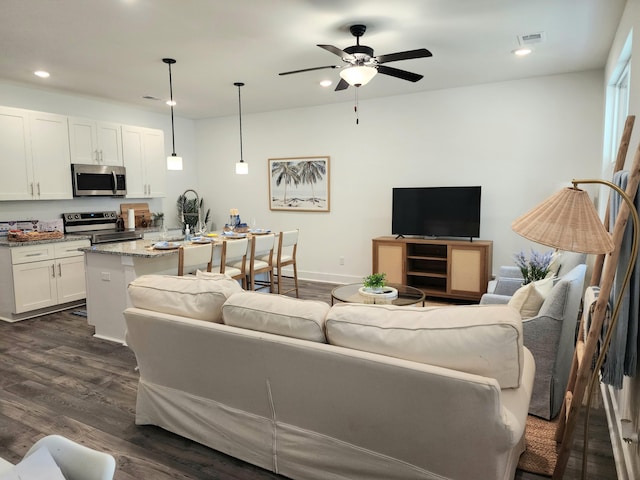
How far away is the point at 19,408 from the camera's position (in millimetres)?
2703

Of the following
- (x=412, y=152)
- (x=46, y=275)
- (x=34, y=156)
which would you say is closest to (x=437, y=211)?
(x=412, y=152)

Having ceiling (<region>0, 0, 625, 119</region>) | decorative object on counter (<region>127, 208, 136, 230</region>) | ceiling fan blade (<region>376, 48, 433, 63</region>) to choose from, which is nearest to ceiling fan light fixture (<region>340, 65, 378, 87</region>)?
ceiling fan blade (<region>376, 48, 433, 63</region>)

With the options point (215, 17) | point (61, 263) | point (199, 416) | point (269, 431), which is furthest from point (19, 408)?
point (215, 17)

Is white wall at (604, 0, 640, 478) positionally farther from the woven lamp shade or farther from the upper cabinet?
the upper cabinet

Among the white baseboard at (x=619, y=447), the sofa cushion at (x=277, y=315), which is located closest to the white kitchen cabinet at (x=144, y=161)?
the sofa cushion at (x=277, y=315)

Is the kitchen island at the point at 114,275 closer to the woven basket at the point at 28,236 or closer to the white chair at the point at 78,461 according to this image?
the woven basket at the point at 28,236

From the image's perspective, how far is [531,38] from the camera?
12.0ft

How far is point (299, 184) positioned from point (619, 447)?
17.4 ft

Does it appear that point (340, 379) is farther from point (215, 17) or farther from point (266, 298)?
point (215, 17)

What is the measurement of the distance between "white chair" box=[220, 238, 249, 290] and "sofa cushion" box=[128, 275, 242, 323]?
1.90m

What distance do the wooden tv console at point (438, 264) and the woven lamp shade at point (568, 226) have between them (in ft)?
11.5

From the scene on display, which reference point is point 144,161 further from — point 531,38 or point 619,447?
point 619,447

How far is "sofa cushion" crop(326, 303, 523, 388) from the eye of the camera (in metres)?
1.52

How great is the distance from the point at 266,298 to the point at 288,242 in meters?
3.47
